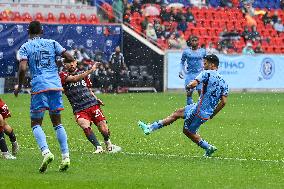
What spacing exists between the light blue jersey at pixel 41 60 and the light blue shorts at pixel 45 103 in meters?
0.09

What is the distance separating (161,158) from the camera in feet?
49.9

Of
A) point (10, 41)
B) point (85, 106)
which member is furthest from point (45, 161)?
point (10, 41)

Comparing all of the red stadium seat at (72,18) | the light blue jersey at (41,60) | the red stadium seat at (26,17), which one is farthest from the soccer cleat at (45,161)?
the red stadium seat at (72,18)

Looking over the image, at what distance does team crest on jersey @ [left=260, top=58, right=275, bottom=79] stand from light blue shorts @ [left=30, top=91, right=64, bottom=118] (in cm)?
3166

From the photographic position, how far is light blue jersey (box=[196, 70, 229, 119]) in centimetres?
1526

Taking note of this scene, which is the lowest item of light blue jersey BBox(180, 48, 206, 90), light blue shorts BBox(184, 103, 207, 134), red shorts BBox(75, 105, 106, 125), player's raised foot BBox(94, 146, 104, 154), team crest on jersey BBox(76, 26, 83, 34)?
team crest on jersey BBox(76, 26, 83, 34)

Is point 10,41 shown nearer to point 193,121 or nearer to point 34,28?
point 193,121

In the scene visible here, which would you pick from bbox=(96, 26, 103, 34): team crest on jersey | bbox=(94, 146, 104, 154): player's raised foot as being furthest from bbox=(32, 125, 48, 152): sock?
bbox=(96, 26, 103, 34): team crest on jersey

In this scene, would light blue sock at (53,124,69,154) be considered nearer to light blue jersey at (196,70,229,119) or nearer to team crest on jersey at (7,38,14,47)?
light blue jersey at (196,70,229,119)

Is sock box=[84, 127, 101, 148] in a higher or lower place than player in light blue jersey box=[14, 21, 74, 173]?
lower

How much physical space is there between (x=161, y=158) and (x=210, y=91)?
1.39m

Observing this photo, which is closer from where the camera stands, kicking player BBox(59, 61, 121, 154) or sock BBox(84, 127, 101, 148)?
sock BBox(84, 127, 101, 148)

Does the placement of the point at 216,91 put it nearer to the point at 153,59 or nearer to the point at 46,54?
the point at 46,54

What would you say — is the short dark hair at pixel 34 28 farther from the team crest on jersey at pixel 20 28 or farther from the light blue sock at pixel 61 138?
the team crest on jersey at pixel 20 28
